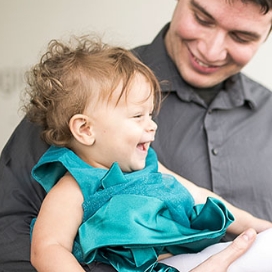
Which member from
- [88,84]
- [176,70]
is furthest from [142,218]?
[176,70]

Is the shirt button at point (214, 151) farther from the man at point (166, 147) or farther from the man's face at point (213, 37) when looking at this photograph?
the man's face at point (213, 37)

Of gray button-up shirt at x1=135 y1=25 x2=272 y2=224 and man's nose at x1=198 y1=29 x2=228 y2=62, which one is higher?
man's nose at x1=198 y1=29 x2=228 y2=62

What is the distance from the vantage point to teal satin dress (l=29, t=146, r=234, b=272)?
1463 mm

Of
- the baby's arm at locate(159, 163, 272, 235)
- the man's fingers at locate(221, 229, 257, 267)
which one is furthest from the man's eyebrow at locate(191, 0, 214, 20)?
the man's fingers at locate(221, 229, 257, 267)

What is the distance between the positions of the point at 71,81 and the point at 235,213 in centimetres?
59

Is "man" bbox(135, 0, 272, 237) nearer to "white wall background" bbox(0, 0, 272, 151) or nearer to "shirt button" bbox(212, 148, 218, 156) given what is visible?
"shirt button" bbox(212, 148, 218, 156)

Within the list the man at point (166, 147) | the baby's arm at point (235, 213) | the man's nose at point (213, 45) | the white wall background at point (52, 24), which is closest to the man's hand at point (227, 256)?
the man at point (166, 147)

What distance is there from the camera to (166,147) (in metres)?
1.90

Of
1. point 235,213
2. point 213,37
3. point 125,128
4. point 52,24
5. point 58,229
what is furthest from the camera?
point 52,24

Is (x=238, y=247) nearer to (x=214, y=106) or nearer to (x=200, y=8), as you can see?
(x=214, y=106)

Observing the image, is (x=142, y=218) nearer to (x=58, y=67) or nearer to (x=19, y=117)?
(x=58, y=67)

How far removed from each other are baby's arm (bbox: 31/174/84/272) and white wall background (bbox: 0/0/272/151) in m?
1.17

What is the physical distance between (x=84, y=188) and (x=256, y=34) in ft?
2.54

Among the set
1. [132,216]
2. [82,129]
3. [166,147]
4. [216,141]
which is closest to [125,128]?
[82,129]
